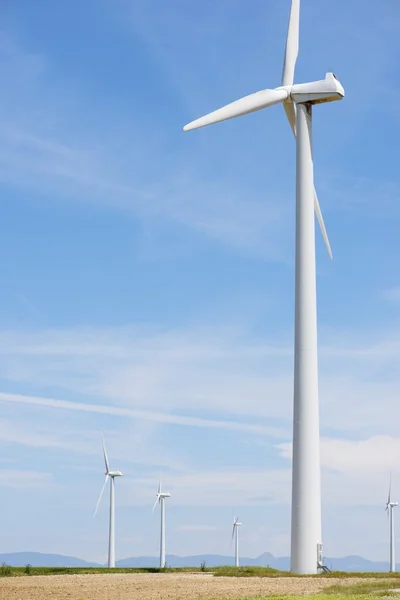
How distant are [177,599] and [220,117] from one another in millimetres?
30677

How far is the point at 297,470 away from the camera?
46969mm

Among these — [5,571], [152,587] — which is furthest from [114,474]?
[152,587]

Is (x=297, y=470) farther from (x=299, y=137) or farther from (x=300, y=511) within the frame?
(x=299, y=137)

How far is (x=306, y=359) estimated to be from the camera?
47656 millimetres

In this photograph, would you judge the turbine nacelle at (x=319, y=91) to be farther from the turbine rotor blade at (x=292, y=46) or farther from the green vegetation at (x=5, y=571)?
the green vegetation at (x=5, y=571)

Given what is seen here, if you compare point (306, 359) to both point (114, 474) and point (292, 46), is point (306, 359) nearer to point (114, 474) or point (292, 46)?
point (292, 46)

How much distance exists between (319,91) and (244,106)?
4641 millimetres

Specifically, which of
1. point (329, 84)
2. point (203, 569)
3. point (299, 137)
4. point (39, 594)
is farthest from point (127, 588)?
point (329, 84)

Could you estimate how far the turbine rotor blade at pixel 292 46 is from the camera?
186ft

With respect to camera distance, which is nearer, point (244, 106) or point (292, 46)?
point (244, 106)

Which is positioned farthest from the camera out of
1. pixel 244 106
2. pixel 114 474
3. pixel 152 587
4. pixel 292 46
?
pixel 114 474

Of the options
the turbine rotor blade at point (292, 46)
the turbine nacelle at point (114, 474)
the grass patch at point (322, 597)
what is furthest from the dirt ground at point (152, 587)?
the turbine nacelle at point (114, 474)

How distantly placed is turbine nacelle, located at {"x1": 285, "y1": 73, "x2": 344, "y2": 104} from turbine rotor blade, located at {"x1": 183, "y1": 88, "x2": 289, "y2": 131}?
0.92 meters

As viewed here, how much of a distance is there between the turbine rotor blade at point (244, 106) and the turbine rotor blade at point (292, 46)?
172cm
